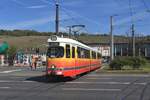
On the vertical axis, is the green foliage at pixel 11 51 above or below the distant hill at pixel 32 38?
below

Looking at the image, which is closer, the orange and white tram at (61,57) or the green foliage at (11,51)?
the orange and white tram at (61,57)

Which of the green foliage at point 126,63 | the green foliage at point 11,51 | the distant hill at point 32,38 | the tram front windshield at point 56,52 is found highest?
the distant hill at point 32,38

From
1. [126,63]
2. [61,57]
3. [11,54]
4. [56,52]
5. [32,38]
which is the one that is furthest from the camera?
[32,38]

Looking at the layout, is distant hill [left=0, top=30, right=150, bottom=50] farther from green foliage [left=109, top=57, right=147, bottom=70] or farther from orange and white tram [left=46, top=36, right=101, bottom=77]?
orange and white tram [left=46, top=36, right=101, bottom=77]

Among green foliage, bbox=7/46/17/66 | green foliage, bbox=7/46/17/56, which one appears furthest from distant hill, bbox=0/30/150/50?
green foliage, bbox=7/46/17/66

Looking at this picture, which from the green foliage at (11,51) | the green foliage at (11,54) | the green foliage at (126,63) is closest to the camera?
the green foliage at (126,63)

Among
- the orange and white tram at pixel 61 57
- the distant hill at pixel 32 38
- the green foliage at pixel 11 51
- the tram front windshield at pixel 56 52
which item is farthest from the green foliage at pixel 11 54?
the tram front windshield at pixel 56 52

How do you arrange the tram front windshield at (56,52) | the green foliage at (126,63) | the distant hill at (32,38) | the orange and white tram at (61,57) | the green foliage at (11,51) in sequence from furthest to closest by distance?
1. the distant hill at (32,38)
2. the green foliage at (11,51)
3. the green foliage at (126,63)
4. the tram front windshield at (56,52)
5. the orange and white tram at (61,57)

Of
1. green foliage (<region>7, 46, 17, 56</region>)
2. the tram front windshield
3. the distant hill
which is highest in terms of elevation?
the distant hill

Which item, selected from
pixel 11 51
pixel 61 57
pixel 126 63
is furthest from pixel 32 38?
pixel 61 57

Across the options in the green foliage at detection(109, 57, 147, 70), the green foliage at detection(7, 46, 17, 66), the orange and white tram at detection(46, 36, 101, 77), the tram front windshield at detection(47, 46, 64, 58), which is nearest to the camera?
the orange and white tram at detection(46, 36, 101, 77)

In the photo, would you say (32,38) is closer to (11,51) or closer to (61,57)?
(11,51)

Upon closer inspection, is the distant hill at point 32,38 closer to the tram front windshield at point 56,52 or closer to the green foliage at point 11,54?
the green foliage at point 11,54

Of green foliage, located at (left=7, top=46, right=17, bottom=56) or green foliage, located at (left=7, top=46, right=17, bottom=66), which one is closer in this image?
green foliage, located at (left=7, top=46, right=17, bottom=66)
